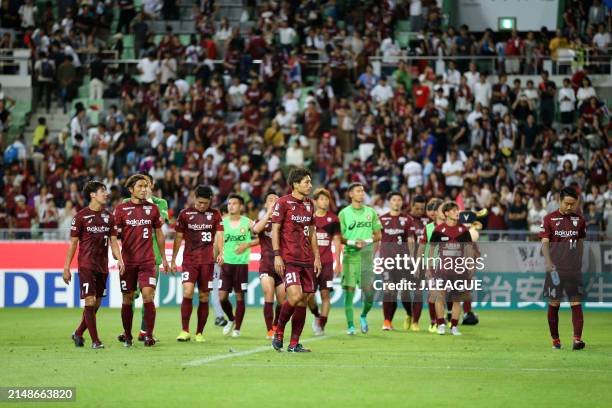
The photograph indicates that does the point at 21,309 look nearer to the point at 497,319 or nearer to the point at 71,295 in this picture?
the point at 71,295

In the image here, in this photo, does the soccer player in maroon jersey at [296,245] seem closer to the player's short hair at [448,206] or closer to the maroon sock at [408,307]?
the player's short hair at [448,206]

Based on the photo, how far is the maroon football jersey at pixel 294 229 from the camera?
596 inches

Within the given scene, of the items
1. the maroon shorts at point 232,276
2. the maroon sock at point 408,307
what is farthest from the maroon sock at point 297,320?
the maroon sock at point 408,307

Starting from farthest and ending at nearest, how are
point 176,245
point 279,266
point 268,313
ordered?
point 268,313 → point 176,245 → point 279,266

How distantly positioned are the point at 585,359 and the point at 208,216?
6.00m

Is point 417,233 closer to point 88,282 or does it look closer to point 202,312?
point 202,312

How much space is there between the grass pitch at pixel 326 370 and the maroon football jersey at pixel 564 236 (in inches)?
48.6

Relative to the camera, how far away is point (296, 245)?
49.7 ft

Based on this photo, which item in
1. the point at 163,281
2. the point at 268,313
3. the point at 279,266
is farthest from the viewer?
the point at 163,281

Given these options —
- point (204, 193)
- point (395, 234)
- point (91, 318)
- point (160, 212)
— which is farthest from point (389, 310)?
point (91, 318)

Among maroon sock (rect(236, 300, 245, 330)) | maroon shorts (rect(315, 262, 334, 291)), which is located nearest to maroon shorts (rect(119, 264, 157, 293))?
maroon sock (rect(236, 300, 245, 330))

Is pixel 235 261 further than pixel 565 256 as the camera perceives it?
Yes

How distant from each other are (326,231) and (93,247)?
4.62 metres

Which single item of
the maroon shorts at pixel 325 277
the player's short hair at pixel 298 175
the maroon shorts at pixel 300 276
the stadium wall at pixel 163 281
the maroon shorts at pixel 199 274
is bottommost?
the stadium wall at pixel 163 281
